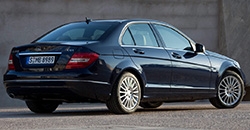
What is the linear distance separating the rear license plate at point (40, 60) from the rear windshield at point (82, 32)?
643 millimetres

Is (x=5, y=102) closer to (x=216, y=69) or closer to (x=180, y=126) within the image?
(x=216, y=69)

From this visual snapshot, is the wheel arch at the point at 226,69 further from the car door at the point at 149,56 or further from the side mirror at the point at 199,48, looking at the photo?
the car door at the point at 149,56

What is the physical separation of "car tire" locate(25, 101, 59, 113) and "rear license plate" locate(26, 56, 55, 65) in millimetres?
1042

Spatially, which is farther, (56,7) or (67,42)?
(56,7)

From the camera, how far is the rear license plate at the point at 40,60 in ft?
39.6

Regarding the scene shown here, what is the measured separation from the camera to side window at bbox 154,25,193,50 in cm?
1351

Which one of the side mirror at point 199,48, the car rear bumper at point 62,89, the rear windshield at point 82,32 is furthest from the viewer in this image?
the side mirror at point 199,48

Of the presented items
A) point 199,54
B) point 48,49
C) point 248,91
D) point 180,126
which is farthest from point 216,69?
point 248,91

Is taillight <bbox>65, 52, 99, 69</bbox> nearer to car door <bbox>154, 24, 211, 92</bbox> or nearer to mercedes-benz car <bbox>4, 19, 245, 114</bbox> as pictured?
mercedes-benz car <bbox>4, 19, 245, 114</bbox>

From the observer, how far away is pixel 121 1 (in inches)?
783

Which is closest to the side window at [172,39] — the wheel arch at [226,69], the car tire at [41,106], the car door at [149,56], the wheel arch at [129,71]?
the car door at [149,56]

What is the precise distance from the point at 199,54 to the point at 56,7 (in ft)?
20.1

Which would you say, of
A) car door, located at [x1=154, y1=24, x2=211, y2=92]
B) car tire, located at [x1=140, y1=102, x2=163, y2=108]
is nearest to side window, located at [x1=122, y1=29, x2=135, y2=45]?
car door, located at [x1=154, y1=24, x2=211, y2=92]

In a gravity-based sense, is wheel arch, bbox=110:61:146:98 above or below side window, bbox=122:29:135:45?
below
